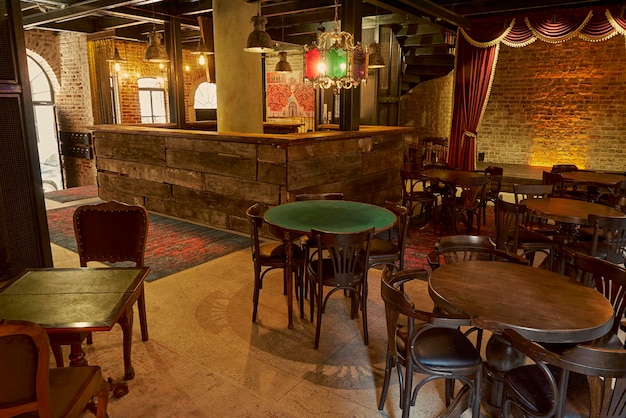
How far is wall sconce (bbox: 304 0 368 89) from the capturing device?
5.16 m

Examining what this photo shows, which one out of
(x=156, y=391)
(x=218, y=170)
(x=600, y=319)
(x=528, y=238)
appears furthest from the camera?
(x=218, y=170)

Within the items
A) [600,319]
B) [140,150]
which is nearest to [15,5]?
[140,150]

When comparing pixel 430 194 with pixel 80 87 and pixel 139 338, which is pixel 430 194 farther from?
pixel 80 87

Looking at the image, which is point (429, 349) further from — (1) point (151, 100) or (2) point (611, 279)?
(1) point (151, 100)

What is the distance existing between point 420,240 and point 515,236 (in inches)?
64.7

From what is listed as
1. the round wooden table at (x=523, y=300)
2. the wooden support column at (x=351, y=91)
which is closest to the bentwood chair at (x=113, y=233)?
the round wooden table at (x=523, y=300)

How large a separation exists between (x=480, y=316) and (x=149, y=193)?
5649mm

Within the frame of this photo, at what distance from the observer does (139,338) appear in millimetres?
3068

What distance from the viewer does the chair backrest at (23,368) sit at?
138cm

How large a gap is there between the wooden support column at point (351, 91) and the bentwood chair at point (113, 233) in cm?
352

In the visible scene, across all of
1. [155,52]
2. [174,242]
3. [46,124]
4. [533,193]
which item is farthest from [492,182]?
[46,124]

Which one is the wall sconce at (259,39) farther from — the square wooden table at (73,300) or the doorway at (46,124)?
the doorway at (46,124)

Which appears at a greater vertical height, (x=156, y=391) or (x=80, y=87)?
(x=80, y=87)

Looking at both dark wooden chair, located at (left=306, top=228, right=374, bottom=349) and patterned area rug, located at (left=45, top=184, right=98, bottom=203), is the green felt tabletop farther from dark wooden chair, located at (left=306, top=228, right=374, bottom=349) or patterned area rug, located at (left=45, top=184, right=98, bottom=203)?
patterned area rug, located at (left=45, top=184, right=98, bottom=203)
